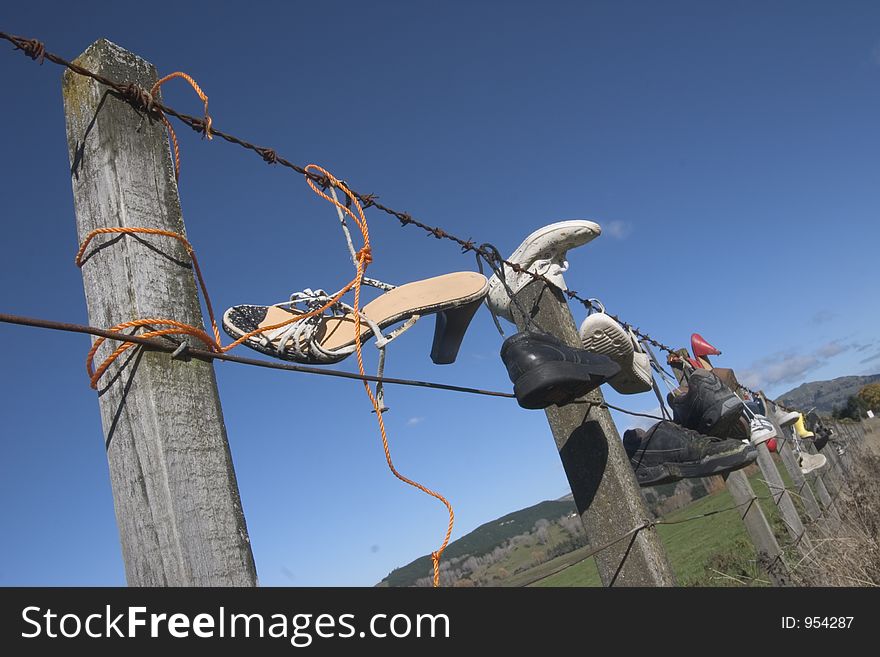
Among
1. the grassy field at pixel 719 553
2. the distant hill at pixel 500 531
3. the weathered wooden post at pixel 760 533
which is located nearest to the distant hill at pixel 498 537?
the distant hill at pixel 500 531

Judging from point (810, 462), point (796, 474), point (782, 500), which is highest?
point (810, 462)

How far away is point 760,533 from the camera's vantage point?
208 inches

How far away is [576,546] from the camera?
45531 millimetres

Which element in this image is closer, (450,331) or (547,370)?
(547,370)

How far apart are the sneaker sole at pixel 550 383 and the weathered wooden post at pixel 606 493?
410 millimetres

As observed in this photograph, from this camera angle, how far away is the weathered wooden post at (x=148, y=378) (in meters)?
1.07

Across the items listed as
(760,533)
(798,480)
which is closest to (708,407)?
(760,533)

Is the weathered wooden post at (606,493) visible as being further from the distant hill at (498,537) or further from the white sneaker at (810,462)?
the distant hill at (498,537)

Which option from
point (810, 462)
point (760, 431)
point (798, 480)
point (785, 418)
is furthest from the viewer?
point (785, 418)

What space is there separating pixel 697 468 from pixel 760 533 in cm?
286

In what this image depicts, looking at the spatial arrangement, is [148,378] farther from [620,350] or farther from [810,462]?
[810,462]

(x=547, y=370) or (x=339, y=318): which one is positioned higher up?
(x=339, y=318)
